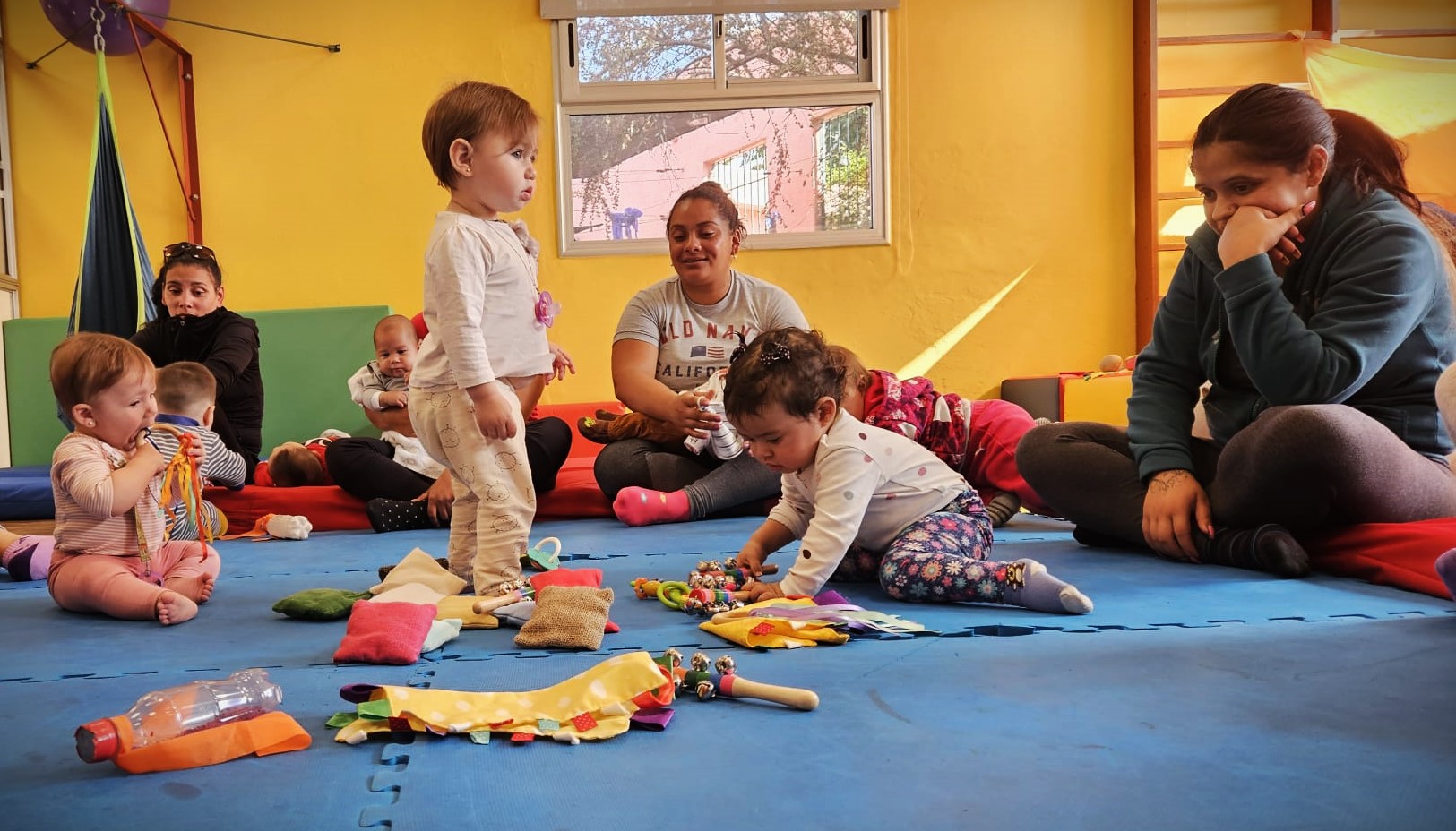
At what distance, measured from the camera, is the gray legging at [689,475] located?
2928mm

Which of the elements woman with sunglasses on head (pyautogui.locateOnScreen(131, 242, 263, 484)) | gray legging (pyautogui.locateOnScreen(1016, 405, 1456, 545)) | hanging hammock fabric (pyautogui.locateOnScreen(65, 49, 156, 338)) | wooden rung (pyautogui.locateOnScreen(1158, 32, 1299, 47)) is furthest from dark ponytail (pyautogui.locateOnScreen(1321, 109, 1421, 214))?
hanging hammock fabric (pyautogui.locateOnScreen(65, 49, 156, 338))

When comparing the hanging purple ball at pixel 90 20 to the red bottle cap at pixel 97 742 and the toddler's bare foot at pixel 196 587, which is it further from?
the red bottle cap at pixel 97 742

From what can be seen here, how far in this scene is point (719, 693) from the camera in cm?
118

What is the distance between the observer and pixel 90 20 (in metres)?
4.21

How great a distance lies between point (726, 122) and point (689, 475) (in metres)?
2.46

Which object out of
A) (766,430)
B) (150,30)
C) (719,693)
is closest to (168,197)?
(150,30)

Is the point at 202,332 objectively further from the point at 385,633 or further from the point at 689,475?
the point at 385,633

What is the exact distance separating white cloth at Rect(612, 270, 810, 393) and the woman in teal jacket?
1.20 meters

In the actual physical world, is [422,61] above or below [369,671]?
above

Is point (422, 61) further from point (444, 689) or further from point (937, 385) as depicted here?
point (444, 689)

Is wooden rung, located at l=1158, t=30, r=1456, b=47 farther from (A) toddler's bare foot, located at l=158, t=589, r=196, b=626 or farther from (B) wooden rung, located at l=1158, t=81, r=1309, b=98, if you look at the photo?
(A) toddler's bare foot, located at l=158, t=589, r=196, b=626

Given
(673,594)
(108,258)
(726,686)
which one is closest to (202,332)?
(108,258)

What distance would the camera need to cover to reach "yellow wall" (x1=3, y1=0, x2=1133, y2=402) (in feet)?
15.7

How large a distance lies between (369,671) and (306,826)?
502 mm
